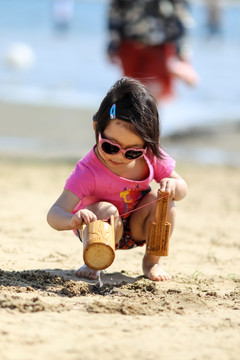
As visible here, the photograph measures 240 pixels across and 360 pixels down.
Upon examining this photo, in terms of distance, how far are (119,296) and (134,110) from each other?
0.83m

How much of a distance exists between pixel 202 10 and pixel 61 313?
28229 millimetres

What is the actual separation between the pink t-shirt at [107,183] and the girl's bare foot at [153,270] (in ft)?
0.99

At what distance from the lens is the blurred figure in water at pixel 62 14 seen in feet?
74.3

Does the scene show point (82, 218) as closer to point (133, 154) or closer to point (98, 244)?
point (98, 244)

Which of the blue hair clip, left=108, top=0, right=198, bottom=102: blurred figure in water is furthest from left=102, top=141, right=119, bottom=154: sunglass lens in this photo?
left=108, top=0, right=198, bottom=102: blurred figure in water

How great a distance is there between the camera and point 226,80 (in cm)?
1234

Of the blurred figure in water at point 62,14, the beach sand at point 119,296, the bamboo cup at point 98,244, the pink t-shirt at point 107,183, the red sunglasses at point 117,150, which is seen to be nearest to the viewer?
the beach sand at point 119,296

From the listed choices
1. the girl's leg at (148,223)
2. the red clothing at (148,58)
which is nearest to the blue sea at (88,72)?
the red clothing at (148,58)

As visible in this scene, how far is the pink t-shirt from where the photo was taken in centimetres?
304

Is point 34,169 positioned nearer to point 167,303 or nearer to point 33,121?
point 33,121

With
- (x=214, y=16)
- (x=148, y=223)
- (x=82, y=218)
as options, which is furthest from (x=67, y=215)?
(x=214, y=16)

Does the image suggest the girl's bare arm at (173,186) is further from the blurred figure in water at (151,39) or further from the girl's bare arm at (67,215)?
the blurred figure in water at (151,39)

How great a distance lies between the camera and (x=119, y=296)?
2875mm

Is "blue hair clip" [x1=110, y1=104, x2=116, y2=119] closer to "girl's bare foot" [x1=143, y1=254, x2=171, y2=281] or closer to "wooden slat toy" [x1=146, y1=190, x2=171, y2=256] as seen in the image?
"wooden slat toy" [x1=146, y1=190, x2=171, y2=256]
